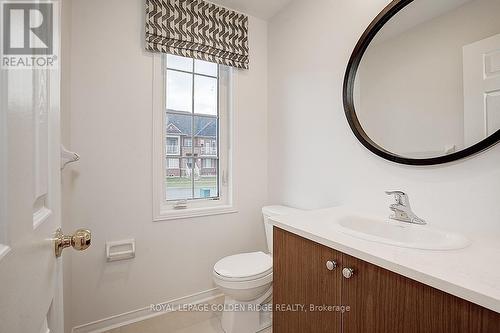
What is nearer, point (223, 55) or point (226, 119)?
point (223, 55)

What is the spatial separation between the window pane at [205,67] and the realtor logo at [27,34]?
60.1 inches

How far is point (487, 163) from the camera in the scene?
963 mm

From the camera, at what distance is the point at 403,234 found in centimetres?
110

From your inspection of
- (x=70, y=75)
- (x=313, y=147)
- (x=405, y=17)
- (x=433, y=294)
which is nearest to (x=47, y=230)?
(x=433, y=294)

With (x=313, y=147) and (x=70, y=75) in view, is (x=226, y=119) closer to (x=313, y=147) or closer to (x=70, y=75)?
(x=313, y=147)

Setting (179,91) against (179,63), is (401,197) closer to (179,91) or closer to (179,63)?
(179,91)

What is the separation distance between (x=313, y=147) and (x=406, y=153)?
0.63 metres

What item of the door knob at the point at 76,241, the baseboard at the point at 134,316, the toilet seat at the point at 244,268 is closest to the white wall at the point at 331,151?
the toilet seat at the point at 244,268

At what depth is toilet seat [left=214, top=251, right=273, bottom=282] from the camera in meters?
1.38

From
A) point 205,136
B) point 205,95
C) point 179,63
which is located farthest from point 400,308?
point 179,63

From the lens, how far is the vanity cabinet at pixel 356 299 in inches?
23.6

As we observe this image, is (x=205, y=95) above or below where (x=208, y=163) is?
above

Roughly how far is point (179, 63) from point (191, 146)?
0.67m

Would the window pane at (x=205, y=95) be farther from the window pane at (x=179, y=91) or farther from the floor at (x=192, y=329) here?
the floor at (x=192, y=329)
